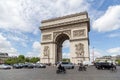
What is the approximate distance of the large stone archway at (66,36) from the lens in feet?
157

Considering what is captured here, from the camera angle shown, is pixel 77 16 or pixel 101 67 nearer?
pixel 101 67

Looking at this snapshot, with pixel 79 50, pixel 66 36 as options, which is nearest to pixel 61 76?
pixel 79 50

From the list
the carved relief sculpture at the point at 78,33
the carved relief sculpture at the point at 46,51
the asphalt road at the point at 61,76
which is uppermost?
the carved relief sculpture at the point at 78,33

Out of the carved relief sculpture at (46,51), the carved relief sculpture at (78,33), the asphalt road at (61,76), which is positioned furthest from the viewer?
the carved relief sculpture at (46,51)

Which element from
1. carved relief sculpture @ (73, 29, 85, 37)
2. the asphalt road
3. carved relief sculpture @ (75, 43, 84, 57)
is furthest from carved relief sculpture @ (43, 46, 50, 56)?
the asphalt road

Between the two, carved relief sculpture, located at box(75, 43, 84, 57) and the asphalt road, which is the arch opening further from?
the asphalt road

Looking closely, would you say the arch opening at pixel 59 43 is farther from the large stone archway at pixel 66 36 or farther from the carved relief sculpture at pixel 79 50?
the carved relief sculpture at pixel 79 50

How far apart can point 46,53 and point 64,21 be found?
10.7m

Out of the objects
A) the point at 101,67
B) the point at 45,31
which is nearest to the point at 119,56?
the point at 45,31

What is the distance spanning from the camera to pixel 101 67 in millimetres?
30172

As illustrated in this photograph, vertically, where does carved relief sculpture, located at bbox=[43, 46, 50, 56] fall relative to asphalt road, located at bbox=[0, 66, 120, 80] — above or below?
above

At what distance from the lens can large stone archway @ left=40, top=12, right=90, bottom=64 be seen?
47.7m

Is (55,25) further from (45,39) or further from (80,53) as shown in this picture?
(80,53)

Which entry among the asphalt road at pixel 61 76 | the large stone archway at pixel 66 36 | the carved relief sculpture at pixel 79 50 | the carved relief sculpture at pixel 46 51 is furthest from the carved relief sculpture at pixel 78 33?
the asphalt road at pixel 61 76
